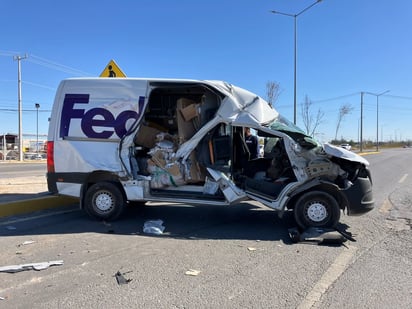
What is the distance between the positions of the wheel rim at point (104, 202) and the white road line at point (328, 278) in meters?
3.96

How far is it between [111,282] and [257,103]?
13.1 ft

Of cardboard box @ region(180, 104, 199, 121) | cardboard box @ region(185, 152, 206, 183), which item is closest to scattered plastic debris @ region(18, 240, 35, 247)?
cardboard box @ region(185, 152, 206, 183)

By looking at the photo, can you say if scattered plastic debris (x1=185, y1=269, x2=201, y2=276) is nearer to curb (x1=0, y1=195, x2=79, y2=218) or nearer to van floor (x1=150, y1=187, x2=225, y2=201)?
van floor (x1=150, y1=187, x2=225, y2=201)

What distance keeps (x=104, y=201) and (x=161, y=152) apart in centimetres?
135

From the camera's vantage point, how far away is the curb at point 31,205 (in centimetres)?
717

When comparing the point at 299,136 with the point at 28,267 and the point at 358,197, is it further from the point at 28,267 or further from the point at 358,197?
the point at 28,267

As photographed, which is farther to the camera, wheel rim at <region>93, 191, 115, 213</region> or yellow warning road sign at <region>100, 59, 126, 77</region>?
yellow warning road sign at <region>100, 59, 126, 77</region>

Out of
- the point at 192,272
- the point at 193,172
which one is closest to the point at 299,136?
the point at 193,172

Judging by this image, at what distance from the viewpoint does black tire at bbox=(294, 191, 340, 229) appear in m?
6.22

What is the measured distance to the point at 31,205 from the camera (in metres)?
7.63

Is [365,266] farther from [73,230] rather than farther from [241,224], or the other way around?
[73,230]

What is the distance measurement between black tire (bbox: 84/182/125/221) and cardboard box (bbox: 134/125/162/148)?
0.97m

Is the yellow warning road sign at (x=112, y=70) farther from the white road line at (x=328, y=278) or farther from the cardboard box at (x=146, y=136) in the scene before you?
the white road line at (x=328, y=278)

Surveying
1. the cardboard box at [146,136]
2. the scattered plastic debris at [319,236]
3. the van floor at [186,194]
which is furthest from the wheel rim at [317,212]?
the cardboard box at [146,136]
